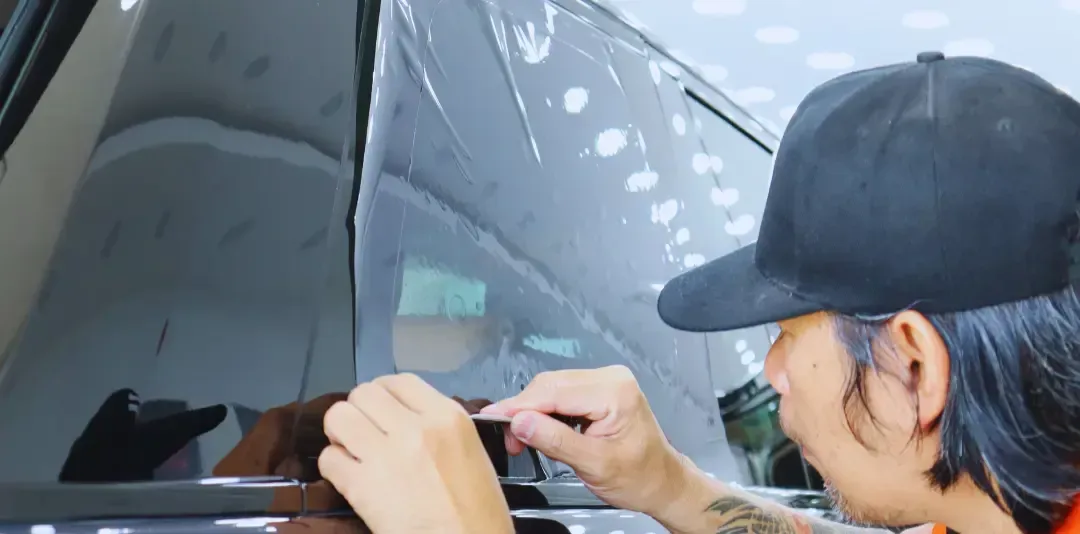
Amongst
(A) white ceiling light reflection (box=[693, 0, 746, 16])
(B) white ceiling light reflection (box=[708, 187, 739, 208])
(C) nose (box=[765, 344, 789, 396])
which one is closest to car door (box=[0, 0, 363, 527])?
(C) nose (box=[765, 344, 789, 396])

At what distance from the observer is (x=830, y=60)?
3.06 meters

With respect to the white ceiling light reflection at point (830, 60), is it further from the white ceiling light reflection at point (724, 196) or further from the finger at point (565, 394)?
the finger at point (565, 394)

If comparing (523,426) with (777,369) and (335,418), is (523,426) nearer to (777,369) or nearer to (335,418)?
(335,418)

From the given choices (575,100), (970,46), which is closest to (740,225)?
(575,100)

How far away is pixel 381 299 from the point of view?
0.78m

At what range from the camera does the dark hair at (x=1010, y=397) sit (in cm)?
92

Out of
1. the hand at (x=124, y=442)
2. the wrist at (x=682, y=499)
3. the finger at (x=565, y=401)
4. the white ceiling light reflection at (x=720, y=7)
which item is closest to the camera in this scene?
the hand at (x=124, y=442)

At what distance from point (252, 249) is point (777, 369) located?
646 mm

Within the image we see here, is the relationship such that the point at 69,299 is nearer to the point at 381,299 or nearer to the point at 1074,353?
the point at 381,299

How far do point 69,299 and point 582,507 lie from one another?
2.01 ft

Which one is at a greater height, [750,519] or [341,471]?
[341,471]

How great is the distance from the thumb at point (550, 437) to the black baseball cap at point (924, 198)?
0.67ft

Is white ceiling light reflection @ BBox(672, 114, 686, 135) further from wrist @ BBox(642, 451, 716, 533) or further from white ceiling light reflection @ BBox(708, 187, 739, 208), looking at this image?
wrist @ BBox(642, 451, 716, 533)

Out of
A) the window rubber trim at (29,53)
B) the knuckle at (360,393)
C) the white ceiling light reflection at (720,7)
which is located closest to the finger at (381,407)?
the knuckle at (360,393)
